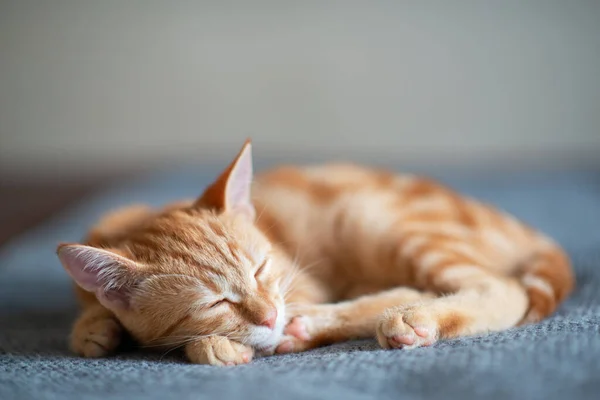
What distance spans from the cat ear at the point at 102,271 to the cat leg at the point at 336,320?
1.16ft

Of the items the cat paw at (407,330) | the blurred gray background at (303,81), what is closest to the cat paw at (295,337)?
the cat paw at (407,330)

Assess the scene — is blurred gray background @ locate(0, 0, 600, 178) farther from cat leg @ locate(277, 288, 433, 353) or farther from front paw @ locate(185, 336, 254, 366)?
front paw @ locate(185, 336, 254, 366)

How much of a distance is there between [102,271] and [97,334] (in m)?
0.16

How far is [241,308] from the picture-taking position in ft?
4.17

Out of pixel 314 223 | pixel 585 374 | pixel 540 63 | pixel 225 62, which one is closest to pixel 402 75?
pixel 540 63

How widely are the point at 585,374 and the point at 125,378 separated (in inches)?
29.6

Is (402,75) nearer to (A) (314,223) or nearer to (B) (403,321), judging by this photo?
(A) (314,223)

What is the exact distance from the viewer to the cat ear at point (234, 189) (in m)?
1.40

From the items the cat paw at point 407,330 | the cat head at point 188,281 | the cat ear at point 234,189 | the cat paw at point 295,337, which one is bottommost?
the cat paw at point 295,337

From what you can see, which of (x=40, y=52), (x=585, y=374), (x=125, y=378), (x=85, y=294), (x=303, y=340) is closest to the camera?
(x=585, y=374)

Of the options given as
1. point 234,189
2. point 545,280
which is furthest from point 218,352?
point 545,280

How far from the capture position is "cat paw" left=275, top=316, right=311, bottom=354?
4.33 feet

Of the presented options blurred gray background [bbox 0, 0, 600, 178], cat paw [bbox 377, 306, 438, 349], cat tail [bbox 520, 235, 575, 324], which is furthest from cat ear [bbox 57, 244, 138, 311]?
blurred gray background [bbox 0, 0, 600, 178]

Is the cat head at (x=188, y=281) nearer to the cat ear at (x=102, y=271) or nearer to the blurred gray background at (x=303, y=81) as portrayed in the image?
the cat ear at (x=102, y=271)
